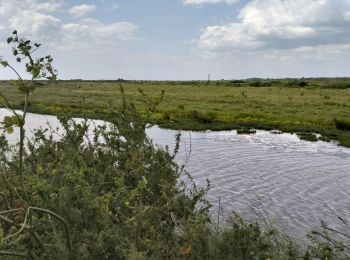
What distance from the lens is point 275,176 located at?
875 inches

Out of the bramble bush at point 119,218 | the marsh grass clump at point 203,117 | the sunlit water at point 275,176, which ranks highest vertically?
the bramble bush at point 119,218

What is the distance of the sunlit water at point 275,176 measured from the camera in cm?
1605

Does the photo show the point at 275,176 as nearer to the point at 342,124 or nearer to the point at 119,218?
the point at 119,218

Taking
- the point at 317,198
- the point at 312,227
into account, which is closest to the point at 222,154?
the point at 317,198

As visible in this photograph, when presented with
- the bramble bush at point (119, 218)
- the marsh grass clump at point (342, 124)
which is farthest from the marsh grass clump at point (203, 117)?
the bramble bush at point (119, 218)

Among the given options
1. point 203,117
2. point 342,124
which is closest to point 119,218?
point 342,124

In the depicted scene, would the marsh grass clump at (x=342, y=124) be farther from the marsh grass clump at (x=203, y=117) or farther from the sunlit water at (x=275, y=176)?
the marsh grass clump at (x=203, y=117)

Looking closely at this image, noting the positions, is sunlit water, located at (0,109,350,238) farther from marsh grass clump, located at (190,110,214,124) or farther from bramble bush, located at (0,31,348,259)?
marsh grass clump, located at (190,110,214,124)

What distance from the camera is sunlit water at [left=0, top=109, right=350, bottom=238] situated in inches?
632

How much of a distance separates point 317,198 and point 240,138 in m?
17.0

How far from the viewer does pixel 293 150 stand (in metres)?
29.9

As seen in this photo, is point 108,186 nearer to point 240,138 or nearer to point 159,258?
point 159,258

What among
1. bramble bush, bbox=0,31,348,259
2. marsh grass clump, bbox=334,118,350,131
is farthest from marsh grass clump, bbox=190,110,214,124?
bramble bush, bbox=0,31,348,259

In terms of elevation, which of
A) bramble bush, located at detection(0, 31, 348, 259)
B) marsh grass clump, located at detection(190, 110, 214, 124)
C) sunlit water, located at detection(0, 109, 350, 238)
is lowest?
sunlit water, located at detection(0, 109, 350, 238)
